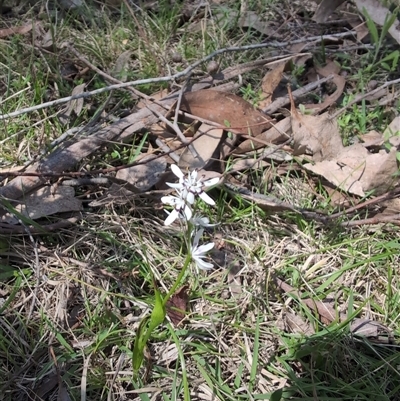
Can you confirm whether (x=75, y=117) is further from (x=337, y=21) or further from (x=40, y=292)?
(x=337, y=21)

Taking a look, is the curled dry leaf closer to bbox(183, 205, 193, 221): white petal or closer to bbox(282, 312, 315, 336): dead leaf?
bbox(282, 312, 315, 336): dead leaf

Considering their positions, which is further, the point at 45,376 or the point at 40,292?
the point at 40,292

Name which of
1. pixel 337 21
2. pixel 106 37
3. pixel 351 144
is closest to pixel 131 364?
pixel 351 144

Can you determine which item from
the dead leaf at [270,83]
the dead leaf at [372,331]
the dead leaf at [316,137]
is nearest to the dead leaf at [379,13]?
the dead leaf at [270,83]

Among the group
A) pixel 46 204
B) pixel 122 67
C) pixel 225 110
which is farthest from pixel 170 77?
pixel 46 204

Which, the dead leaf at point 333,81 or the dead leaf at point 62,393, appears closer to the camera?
the dead leaf at point 62,393

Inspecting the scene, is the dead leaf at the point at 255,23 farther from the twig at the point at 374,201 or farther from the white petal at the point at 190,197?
the white petal at the point at 190,197

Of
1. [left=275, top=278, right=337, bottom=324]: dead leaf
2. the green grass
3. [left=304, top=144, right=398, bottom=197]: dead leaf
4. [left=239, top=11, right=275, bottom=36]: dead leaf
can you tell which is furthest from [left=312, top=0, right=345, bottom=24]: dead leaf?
[left=275, top=278, right=337, bottom=324]: dead leaf
